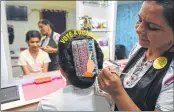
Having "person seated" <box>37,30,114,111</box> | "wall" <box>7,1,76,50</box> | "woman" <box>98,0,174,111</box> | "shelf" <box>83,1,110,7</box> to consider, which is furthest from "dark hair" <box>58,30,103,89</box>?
"shelf" <box>83,1,110,7</box>

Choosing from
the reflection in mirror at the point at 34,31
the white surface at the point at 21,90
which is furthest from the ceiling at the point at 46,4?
the white surface at the point at 21,90

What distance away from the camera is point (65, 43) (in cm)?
48

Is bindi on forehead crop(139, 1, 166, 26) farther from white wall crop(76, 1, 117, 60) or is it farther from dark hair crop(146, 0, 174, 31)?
white wall crop(76, 1, 117, 60)

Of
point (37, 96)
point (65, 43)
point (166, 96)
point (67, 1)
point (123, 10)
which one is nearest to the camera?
point (166, 96)

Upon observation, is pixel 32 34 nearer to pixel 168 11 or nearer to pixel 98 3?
pixel 98 3

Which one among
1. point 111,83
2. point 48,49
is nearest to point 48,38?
point 48,49

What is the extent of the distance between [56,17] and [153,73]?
67 centimetres

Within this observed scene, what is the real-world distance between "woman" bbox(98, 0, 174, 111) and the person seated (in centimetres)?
10

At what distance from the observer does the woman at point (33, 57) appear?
854 mm

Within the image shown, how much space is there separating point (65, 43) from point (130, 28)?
542 millimetres

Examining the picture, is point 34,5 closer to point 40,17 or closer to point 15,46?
point 40,17

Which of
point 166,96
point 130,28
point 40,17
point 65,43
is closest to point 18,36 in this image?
point 40,17

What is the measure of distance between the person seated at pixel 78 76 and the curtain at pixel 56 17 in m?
0.41

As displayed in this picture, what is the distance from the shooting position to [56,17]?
880mm
